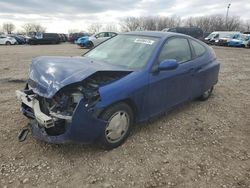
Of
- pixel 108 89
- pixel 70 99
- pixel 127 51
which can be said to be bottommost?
pixel 70 99

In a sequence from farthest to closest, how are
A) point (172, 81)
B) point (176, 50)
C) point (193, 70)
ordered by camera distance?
point (193, 70)
point (176, 50)
point (172, 81)

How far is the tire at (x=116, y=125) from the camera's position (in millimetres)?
3105

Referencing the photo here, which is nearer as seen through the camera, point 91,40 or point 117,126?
point 117,126

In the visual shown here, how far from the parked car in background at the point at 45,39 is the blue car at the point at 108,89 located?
97.1 feet

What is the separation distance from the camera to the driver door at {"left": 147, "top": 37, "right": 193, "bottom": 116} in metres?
3.64

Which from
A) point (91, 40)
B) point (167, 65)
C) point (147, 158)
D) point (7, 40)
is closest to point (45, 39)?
point (7, 40)

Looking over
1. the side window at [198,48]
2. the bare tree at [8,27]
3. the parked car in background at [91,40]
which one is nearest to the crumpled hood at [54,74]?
the side window at [198,48]

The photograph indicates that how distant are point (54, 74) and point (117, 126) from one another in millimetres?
1067

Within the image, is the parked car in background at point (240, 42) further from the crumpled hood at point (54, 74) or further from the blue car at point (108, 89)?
the crumpled hood at point (54, 74)

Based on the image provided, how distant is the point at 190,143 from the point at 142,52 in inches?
61.8

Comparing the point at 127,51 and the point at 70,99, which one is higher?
the point at 127,51

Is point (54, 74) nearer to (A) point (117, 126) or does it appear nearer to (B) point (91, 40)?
(A) point (117, 126)

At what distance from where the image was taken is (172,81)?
3920mm

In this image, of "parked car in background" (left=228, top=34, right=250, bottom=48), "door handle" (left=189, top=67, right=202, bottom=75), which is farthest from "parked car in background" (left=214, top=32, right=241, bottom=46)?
"door handle" (left=189, top=67, right=202, bottom=75)
